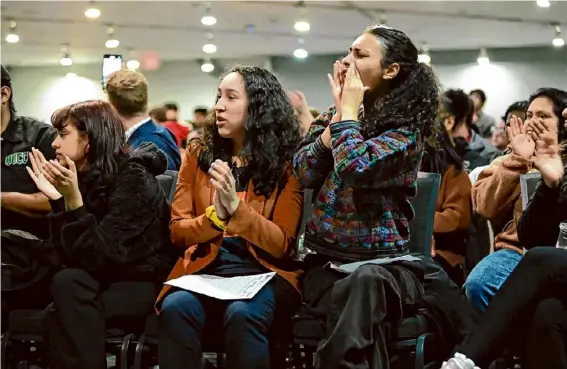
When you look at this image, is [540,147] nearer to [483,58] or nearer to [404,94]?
[404,94]

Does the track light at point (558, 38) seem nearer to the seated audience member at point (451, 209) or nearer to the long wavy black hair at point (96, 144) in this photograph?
the seated audience member at point (451, 209)

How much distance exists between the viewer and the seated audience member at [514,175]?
9.45 ft

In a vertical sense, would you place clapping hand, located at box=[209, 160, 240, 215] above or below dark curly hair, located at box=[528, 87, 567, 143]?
below

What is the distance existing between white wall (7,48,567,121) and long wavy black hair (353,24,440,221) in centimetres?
1020

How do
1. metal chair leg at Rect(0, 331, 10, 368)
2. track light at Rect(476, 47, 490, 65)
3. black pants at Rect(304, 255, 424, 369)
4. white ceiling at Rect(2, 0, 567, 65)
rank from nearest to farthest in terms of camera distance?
black pants at Rect(304, 255, 424, 369) < metal chair leg at Rect(0, 331, 10, 368) < white ceiling at Rect(2, 0, 567, 65) < track light at Rect(476, 47, 490, 65)

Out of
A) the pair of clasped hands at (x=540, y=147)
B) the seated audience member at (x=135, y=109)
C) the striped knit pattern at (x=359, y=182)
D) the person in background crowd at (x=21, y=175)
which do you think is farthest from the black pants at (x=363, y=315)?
the seated audience member at (x=135, y=109)

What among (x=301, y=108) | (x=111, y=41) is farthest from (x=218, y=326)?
(x=111, y=41)

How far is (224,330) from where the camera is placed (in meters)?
2.44

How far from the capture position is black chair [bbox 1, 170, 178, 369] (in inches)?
104

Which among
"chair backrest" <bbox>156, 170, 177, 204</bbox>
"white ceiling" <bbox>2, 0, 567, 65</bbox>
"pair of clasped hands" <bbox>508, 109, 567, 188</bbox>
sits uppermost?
"white ceiling" <bbox>2, 0, 567, 65</bbox>

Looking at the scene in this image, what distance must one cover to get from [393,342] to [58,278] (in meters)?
1.10

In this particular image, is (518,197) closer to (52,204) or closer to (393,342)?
(393,342)

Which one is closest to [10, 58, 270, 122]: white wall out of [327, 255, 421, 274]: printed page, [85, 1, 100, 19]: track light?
[85, 1, 100, 19]: track light

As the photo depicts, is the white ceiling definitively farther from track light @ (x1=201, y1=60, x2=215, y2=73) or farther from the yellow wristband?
the yellow wristband
